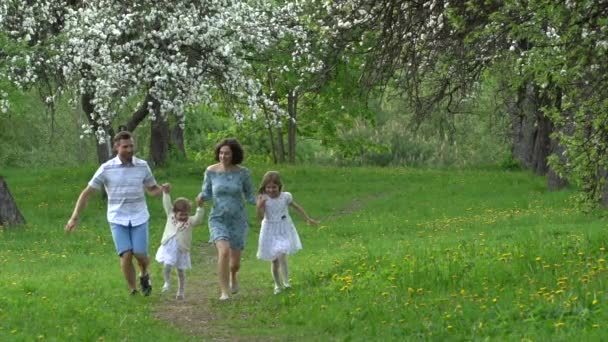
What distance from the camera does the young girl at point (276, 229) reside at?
47.8ft

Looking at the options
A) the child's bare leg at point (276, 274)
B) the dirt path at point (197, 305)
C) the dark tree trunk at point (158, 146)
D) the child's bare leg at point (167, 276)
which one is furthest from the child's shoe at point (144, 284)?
the dark tree trunk at point (158, 146)

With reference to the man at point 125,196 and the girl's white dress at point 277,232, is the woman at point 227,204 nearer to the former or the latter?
the girl's white dress at point 277,232

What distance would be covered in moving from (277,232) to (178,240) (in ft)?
4.16

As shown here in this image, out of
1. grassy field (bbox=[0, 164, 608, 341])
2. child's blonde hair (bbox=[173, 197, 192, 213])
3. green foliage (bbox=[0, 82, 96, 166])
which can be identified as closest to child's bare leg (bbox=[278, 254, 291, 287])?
grassy field (bbox=[0, 164, 608, 341])

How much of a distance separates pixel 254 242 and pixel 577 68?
1257 centimetres

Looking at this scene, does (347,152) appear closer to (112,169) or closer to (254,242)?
(254,242)

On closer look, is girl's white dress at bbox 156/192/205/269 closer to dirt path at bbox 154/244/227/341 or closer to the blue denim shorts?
dirt path at bbox 154/244/227/341

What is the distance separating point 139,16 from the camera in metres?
27.4

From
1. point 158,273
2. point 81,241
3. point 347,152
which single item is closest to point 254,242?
point 81,241

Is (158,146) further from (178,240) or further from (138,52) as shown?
(178,240)

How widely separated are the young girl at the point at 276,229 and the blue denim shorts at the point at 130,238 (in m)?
1.57

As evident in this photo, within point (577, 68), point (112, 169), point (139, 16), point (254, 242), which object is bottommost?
point (254, 242)

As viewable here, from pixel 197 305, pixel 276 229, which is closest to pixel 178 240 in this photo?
pixel 197 305

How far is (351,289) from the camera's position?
43.1ft
